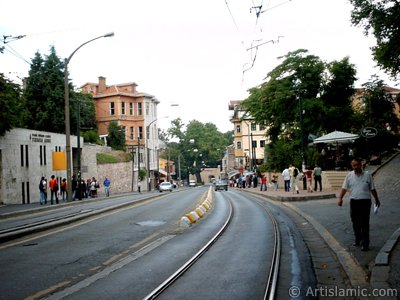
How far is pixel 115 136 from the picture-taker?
223 feet

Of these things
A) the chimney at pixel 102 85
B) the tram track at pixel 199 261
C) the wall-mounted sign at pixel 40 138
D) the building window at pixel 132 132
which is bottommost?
the tram track at pixel 199 261

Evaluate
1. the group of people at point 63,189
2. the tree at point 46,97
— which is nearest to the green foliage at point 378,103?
the group of people at point 63,189

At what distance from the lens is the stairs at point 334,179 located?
1251 inches

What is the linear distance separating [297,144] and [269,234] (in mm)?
31376

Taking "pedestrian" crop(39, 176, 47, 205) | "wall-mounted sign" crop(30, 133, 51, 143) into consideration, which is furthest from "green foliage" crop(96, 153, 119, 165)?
"pedestrian" crop(39, 176, 47, 205)

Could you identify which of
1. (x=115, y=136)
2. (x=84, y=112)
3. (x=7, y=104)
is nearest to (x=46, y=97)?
(x=84, y=112)

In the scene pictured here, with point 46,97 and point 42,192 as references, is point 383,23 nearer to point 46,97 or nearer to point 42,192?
point 42,192

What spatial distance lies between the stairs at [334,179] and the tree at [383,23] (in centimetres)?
806

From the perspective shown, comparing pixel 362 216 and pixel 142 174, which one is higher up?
pixel 142 174

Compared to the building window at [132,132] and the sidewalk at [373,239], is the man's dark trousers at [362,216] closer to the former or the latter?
the sidewalk at [373,239]

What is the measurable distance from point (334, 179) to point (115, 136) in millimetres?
41942

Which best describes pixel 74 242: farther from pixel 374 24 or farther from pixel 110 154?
pixel 110 154

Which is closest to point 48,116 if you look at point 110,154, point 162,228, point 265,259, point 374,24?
point 110,154

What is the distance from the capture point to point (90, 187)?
42.7m
